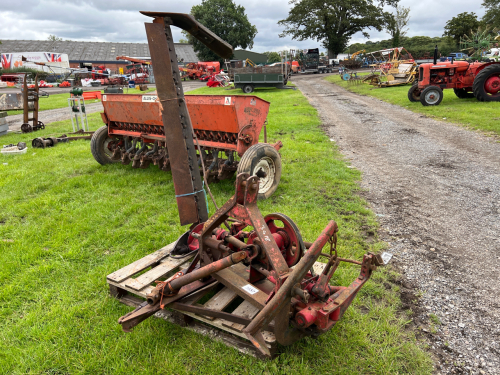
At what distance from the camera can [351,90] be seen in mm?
19688

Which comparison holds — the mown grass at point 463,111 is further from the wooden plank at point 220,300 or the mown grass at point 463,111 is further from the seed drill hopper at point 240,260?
the wooden plank at point 220,300

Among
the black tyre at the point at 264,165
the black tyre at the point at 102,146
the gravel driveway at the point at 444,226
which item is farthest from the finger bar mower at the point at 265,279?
the black tyre at the point at 102,146

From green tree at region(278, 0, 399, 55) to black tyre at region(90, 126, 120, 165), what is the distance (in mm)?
47653

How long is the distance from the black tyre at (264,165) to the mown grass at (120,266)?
20 centimetres

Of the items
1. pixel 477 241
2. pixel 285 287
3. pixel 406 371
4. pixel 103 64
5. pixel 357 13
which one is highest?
pixel 357 13

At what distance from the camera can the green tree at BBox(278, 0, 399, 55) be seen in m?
45.9

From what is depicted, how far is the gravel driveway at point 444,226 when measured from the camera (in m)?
2.47

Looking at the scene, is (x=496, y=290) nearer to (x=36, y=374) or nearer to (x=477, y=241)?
(x=477, y=241)

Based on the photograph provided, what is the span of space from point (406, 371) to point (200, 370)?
140 cm

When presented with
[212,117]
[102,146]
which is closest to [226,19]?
[102,146]

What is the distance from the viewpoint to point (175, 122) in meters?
2.93

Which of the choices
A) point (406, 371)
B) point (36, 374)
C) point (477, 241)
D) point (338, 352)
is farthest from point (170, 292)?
point (477, 241)

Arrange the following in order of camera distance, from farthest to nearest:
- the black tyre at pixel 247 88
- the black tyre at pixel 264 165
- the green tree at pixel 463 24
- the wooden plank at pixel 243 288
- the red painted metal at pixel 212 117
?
the green tree at pixel 463 24 < the black tyre at pixel 247 88 < the red painted metal at pixel 212 117 < the black tyre at pixel 264 165 < the wooden plank at pixel 243 288

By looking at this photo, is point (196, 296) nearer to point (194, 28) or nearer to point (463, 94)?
point (194, 28)
